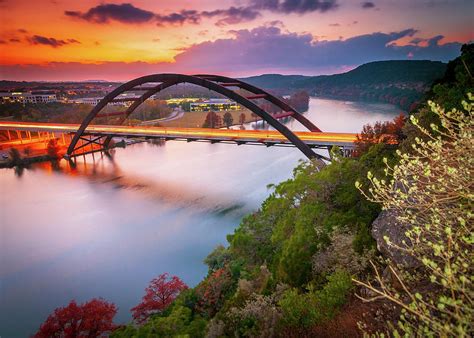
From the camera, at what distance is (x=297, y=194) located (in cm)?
1234

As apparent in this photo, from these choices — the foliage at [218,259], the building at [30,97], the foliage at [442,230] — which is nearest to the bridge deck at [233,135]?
the foliage at [218,259]

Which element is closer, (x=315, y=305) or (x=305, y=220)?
(x=315, y=305)

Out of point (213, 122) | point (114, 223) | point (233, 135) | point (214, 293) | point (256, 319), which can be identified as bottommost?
point (114, 223)

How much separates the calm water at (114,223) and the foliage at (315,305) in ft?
31.1

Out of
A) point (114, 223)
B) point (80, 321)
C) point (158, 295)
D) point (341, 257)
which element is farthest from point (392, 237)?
point (114, 223)

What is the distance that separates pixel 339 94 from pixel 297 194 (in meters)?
146

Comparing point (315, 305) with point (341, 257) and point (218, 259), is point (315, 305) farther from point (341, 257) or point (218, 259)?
point (218, 259)

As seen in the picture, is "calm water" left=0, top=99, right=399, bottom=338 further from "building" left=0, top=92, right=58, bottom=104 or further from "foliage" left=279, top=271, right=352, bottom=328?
"building" left=0, top=92, right=58, bottom=104

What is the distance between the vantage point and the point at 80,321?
1256 centimetres

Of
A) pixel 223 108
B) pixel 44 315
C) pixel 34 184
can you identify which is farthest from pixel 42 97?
pixel 44 315

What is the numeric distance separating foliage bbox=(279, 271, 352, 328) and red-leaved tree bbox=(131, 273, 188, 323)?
7690 mm

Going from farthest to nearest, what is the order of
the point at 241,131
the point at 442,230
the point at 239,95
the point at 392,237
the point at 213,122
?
the point at 213,122, the point at 241,131, the point at 239,95, the point at 392,237, the point at 442,230

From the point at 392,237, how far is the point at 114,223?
2004cm

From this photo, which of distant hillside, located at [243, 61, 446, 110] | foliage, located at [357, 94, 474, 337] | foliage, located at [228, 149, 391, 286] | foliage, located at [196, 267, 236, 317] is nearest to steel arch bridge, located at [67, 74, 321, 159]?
foliage, located at [228, 149, 391, 286]
